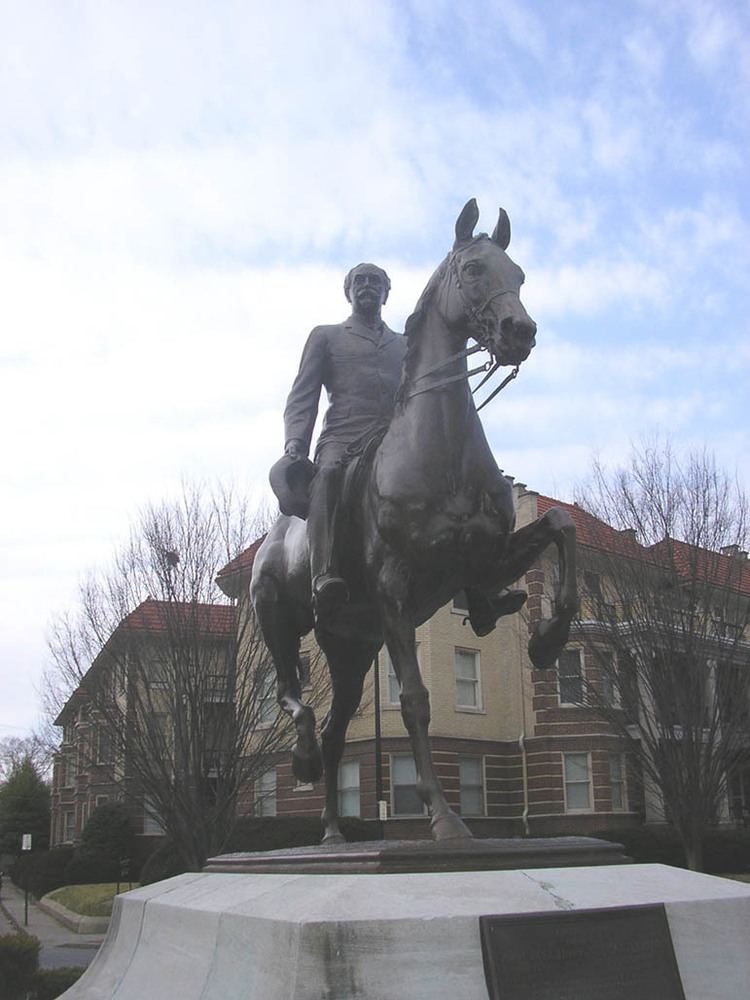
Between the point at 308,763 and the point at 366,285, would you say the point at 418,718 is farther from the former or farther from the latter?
the point at 366,285

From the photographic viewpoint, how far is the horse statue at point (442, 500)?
18.2 ft

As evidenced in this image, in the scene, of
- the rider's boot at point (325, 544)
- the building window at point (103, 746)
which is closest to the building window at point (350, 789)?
the building window at point (103, 746)

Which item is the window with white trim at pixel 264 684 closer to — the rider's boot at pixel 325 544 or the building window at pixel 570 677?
the building window at pixel 570 677

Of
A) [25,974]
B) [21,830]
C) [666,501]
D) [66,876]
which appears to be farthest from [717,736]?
[21,830]

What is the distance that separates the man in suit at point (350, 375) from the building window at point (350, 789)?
30463 mm

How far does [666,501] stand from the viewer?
77.0 feet

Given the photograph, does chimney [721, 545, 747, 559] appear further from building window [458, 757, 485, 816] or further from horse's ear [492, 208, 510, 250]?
horse's ear [492, 208, 510, 250]

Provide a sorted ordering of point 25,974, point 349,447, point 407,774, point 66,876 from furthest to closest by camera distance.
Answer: point 66,876 < point 407,774 < point 25,974 < point 349,447

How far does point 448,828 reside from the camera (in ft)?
16.2

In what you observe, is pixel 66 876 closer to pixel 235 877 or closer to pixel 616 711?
pixel 616 711

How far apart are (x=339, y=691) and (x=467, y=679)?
3249 cm

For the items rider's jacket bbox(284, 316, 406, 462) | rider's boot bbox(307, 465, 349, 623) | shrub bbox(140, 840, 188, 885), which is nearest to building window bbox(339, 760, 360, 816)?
shrub bbox(140, 840, 188, 885)

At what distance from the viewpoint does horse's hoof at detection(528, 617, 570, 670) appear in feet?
19.3

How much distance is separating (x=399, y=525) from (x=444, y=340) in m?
1.19
